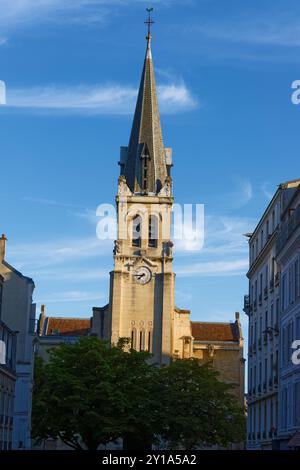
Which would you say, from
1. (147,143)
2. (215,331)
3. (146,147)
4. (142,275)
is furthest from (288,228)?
(215,331)

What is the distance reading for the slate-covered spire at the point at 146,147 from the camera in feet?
389

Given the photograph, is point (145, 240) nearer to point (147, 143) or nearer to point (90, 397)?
point (147, 143)

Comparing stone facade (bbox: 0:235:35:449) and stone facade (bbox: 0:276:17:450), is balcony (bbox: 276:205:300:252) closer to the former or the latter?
stone facade (bbox: 0:276:17:450)

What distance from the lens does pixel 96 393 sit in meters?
74.8

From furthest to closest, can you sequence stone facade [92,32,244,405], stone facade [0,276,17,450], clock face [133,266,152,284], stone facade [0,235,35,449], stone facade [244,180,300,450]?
clock face [133,266,152,284] < stone facade [92,32,244,405] < stone facade [0,235,35,449] < stone facade [244,180,300,450] < stone facade [0,276,17,450]

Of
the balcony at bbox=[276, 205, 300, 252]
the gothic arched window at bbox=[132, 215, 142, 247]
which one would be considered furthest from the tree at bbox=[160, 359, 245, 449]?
the gothic arched window at bbox=[132, 215, 142, 247]

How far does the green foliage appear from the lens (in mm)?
74688

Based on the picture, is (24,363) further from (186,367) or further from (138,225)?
(138,225)

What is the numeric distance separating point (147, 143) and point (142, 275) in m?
18.8

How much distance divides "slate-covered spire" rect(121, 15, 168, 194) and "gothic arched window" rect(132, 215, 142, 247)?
398 cm

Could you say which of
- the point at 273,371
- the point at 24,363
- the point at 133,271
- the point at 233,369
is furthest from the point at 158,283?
the point at 273,371

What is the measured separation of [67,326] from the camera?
436 ft

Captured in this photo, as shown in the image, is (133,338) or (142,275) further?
(142,275)

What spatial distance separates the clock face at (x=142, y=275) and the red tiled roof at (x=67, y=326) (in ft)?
66.7
